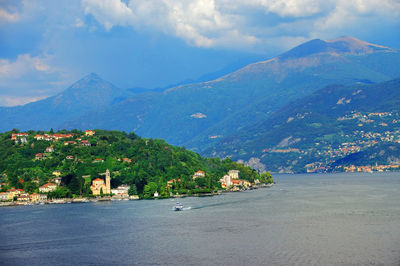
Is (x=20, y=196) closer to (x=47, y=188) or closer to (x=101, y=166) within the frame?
(x=47, y=188)

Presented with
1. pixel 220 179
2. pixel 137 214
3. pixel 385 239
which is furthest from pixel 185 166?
pixel 385 239

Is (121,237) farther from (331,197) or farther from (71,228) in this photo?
(331,197)

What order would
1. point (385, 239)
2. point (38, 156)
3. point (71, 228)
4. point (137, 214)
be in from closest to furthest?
point (385, 239), point (71, 228), point (137, 214), point (38, 156)

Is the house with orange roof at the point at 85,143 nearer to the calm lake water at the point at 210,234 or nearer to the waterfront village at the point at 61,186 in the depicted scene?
the waterfront village at the point at 61,186

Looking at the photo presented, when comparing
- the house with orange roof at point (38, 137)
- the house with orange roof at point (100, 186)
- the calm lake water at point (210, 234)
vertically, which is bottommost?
the calm lake water at point (210, 234)

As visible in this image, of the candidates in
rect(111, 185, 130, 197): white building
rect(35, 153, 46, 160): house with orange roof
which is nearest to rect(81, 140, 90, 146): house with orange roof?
rect(35, 153, 46, 160): house with orange roof

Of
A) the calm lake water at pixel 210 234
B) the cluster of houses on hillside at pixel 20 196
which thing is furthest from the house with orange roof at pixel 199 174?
the calm lake water at pixel 210 234

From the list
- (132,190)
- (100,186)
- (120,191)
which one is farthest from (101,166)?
(132,190)
